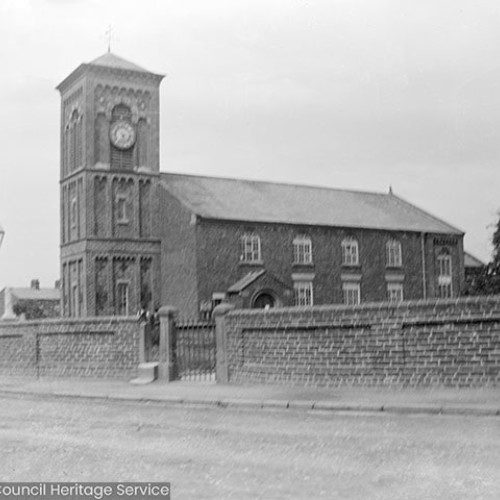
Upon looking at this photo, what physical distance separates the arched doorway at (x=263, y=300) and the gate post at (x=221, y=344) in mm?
26629

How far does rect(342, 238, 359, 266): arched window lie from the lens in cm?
5203

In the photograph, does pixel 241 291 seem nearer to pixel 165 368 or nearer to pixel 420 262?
pixel 420 262

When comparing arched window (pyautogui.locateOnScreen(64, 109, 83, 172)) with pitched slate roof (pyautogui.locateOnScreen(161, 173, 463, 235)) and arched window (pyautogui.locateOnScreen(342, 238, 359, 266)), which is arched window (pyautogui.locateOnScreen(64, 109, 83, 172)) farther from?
arched window (pyautogui.locateOnScreen(342, 238, 359, 266))

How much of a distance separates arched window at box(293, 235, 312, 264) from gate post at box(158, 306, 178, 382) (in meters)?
30.3

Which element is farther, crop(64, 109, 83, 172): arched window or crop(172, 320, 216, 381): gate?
crop(64, 109, 83, 172): arched window

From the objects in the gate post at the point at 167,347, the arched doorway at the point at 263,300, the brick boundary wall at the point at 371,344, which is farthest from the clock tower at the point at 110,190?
the brick boundary wall at the point at 371,344

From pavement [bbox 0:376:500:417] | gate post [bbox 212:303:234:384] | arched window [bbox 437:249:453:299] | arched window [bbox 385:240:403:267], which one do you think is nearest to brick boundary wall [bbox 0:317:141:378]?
pavement [bbox 0:376:500:417]

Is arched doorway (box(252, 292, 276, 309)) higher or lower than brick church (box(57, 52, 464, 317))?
lower

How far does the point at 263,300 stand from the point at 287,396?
31.0 m

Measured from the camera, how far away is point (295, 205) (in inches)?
2076

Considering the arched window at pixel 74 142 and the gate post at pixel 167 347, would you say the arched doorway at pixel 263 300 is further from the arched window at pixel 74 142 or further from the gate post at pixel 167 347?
the gate post at pixel 167 347

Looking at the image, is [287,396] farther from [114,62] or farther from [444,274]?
[444,274]

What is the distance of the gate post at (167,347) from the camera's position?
1962cm

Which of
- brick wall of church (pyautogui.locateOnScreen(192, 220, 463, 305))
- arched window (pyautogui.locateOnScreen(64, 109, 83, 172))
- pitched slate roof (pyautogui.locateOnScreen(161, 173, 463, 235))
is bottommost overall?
brick wall of church (pyautogui.locateOnScreen(192, 220, 463, 305))
